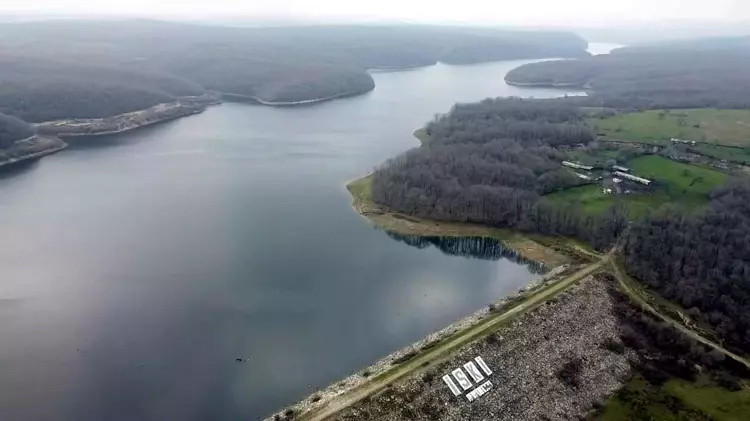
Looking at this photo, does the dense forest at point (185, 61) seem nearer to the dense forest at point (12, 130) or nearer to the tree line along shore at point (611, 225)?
the dense forest at point (12, 130)

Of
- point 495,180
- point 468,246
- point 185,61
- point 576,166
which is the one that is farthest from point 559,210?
point 185,61

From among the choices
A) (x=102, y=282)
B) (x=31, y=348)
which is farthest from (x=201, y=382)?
(x=102, y=282)

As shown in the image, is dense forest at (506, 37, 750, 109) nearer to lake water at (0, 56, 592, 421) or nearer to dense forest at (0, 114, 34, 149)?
lake water at (0, 56, 592, 421)

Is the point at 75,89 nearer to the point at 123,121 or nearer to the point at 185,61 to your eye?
the point at 123,121

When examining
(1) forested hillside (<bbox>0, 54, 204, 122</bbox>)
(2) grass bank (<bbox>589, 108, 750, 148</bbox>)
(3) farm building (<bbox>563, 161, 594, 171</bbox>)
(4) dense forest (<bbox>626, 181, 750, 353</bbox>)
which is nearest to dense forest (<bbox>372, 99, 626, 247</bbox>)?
(3) farm building (<bbox>563, 161, 594, 171</bbox>)

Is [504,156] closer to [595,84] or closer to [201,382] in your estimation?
[201,382]

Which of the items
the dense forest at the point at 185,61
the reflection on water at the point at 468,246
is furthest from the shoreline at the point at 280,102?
the reflection on water at the point at 468,246
